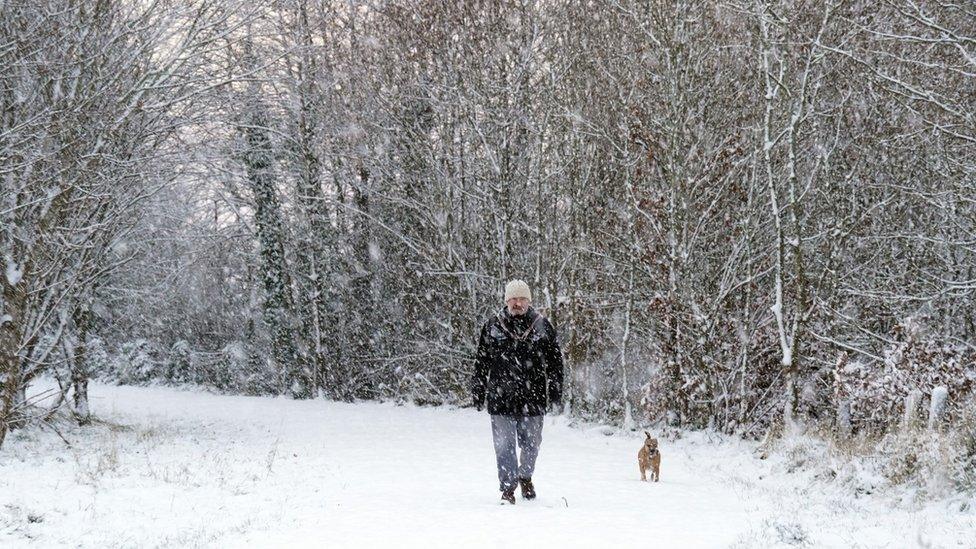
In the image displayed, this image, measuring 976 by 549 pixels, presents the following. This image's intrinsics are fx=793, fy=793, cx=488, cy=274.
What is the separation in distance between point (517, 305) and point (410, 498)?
2479 millimetres

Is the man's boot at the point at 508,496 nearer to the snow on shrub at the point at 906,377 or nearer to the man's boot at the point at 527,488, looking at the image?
the man's boot at the point at 527,488

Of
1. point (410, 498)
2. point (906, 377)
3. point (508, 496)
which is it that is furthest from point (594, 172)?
point (508, 496)

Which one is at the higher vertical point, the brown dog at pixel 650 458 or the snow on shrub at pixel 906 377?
the snow on shrub at pixel 906 377

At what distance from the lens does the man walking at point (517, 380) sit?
302 inches

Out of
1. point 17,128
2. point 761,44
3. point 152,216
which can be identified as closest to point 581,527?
point 17,128

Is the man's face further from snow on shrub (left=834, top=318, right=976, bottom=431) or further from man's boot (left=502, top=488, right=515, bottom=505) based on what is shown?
snow on shrub (left=834, top=318, right=976, bottom=431)

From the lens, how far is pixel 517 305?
25.2 feet

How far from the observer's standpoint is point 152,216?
638 inches

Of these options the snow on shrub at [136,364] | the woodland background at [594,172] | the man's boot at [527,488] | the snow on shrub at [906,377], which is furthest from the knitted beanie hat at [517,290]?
the snow on shrub at [136,364]

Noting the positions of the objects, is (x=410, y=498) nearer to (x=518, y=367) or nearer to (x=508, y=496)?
(x=508, y=496)

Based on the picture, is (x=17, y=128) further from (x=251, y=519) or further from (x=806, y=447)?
(x=806, y=447)

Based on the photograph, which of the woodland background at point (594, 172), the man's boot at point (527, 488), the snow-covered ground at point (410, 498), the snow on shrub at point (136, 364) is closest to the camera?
the snow-covered ground at point (410, 498)

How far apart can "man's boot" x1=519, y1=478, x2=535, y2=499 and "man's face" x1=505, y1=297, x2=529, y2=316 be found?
1.69 metres

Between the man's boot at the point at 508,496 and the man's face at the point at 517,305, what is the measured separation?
1.71 meters
